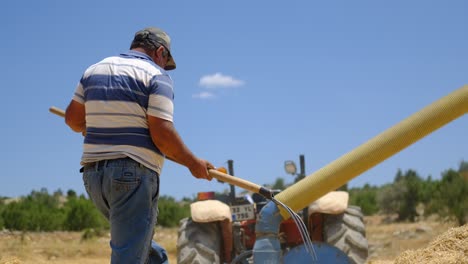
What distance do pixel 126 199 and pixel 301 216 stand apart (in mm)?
5019

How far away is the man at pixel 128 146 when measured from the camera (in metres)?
3.26

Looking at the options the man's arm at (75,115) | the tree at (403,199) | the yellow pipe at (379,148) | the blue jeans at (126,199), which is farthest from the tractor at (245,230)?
the tree at (403,199)

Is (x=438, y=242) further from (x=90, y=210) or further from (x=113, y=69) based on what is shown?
(x=90, y=210)

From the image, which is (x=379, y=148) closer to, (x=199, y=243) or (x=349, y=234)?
(x=349, y=234)

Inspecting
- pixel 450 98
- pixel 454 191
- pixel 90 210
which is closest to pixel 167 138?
pixel 450 98

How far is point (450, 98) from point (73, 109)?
288 centimetres

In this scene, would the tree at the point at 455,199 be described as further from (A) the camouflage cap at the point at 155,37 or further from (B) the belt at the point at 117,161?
(B) the belt at the point at 117,161

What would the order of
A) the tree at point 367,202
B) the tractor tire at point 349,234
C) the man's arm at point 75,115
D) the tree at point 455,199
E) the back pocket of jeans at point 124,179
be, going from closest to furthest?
the back pocket of jeans at point 124,179, the man's arm at point 75,115, the tractor tire at point 349,234, the tree at point 455,199, the tree at point 367,202

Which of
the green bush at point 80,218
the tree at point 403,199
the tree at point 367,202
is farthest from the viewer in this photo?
the tree at point 367,202

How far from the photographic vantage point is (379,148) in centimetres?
510

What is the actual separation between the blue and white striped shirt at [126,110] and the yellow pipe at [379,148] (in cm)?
206

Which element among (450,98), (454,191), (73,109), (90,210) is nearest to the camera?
(73,109)

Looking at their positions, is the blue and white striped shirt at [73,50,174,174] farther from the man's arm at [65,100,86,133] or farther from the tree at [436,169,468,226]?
the tree at [436,169,468,226]

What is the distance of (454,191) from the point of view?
23703 millimetres
